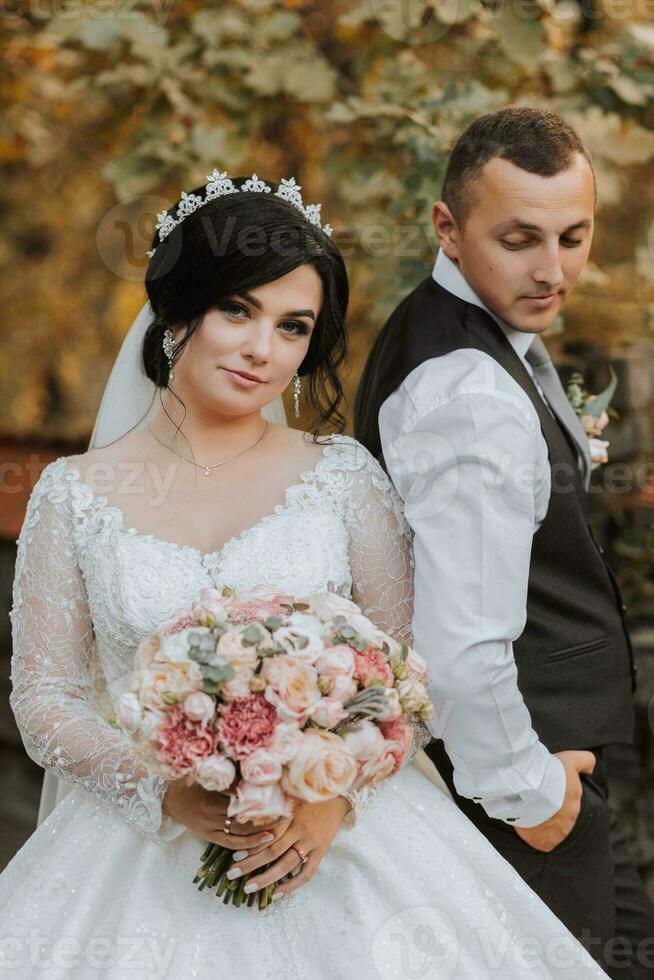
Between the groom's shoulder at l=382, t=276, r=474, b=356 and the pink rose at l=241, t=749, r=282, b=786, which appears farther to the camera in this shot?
the groom's shoulder at l=382, t=276, r=474, b=356

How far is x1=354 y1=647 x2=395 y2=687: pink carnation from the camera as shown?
1868 mm

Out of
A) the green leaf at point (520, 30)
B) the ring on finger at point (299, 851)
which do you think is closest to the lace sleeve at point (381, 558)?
the ring on finger at point (299, 851)

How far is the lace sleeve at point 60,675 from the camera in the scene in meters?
2.27

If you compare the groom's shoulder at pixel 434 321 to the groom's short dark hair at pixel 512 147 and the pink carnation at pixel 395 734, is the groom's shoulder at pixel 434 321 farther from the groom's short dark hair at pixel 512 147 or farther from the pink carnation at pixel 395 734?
the pink carnation at pixel 395 734

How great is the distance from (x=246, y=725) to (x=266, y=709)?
4 centimetres

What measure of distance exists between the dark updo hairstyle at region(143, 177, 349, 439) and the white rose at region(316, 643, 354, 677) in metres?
0.83

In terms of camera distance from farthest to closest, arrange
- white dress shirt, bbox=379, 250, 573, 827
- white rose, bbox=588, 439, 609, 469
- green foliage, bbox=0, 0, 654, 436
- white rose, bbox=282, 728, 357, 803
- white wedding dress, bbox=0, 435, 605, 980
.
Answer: green foliage, bbox=0, 0, 654, 436, white rose, bbox=588, 439, 609, 469, white dress shirt, bbox=379, 250, 573, 827, white wedding dress, bbox=0, 435, 605, 980, white rose, bbox=282, 728, 357, 803

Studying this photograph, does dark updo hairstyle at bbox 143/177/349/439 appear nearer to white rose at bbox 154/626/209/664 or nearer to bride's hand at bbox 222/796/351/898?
white rose at bbox 154/626/209/664

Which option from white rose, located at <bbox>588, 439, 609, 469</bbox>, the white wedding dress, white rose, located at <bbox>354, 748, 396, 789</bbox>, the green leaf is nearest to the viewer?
white rose, located at <bbox>354, 748, 396, 789</bbox>

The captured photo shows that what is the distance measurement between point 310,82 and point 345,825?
3.10 metres

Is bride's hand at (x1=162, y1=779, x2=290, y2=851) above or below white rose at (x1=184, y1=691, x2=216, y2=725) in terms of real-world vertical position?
below

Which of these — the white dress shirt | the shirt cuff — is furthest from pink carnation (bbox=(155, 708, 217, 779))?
the shirt cuff

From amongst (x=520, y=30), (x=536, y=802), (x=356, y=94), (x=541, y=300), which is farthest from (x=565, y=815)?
(x=356, y=94)

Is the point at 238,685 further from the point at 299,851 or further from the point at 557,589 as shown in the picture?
the point at 557,589
